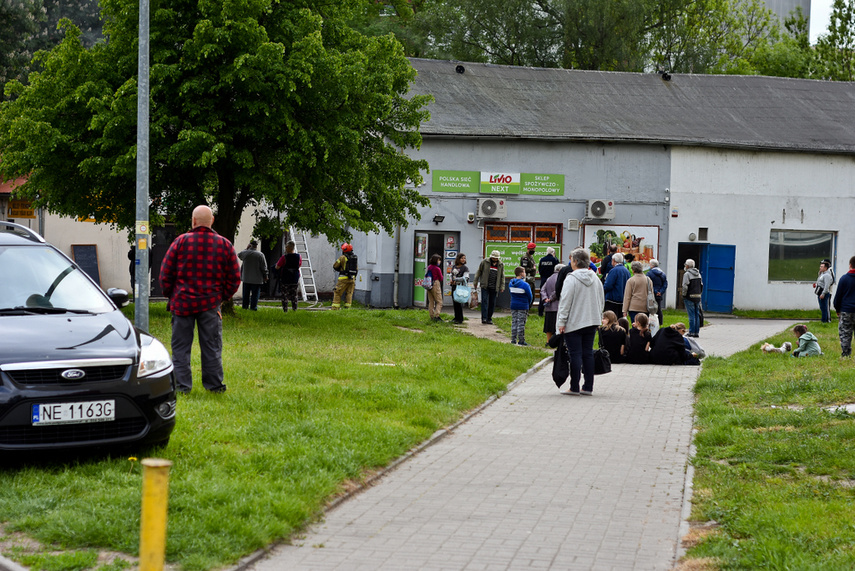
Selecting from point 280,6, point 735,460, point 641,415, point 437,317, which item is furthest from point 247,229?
point 735,460

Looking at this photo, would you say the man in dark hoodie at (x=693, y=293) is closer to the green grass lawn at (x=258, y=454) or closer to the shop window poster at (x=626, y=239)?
the green grass lawn at (x=258, y=454)

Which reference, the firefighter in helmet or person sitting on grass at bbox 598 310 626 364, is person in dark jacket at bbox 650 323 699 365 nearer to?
person sitting on grass at bbox 598 310 626 364

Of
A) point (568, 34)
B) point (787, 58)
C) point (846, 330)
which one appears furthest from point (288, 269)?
point (787, 58)

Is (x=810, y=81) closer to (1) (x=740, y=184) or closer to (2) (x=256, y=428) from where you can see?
(1) (x=740, y=184)

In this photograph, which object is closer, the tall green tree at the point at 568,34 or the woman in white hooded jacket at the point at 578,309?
the woman in white hooded jacket at the point at 578,309

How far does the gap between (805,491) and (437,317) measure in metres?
16.3

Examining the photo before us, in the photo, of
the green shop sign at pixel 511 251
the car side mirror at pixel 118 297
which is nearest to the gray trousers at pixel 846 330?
the car side mirror at pixel 118 297

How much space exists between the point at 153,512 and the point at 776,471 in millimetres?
5565

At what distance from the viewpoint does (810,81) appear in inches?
1437

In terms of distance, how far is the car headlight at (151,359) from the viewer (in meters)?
6.94

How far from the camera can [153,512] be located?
3.50 metres

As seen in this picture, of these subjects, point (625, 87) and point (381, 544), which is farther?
point (625, 87)

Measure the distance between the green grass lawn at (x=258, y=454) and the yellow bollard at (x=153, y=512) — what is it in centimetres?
138

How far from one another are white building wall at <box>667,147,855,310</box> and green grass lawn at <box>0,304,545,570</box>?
56.5 feet
